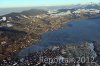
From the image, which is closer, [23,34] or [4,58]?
[4,58]

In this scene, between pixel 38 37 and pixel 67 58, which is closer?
pixel 67 58

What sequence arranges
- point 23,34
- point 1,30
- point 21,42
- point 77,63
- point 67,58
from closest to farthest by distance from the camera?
point 77,63 < point 67,58 < point 21,42 < point 23,34 < point 1,30

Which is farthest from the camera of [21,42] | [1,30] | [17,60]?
[1,30]

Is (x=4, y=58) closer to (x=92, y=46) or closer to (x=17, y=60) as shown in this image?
(x=17, y=60)

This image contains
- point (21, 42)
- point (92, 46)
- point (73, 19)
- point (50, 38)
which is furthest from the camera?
point (73, 19)

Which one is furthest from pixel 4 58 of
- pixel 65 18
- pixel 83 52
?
pixel 65 18

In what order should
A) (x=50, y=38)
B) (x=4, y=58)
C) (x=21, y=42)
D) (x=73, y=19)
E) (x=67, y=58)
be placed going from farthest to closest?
(x=73, y=19), (x=50, y=38), (x=21, y=42), (x=4, y=58), (x=67, y=58)

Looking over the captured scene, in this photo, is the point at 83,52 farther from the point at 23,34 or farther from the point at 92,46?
the point at 23,34

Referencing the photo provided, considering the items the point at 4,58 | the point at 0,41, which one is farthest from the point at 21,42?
the point at 4,58
